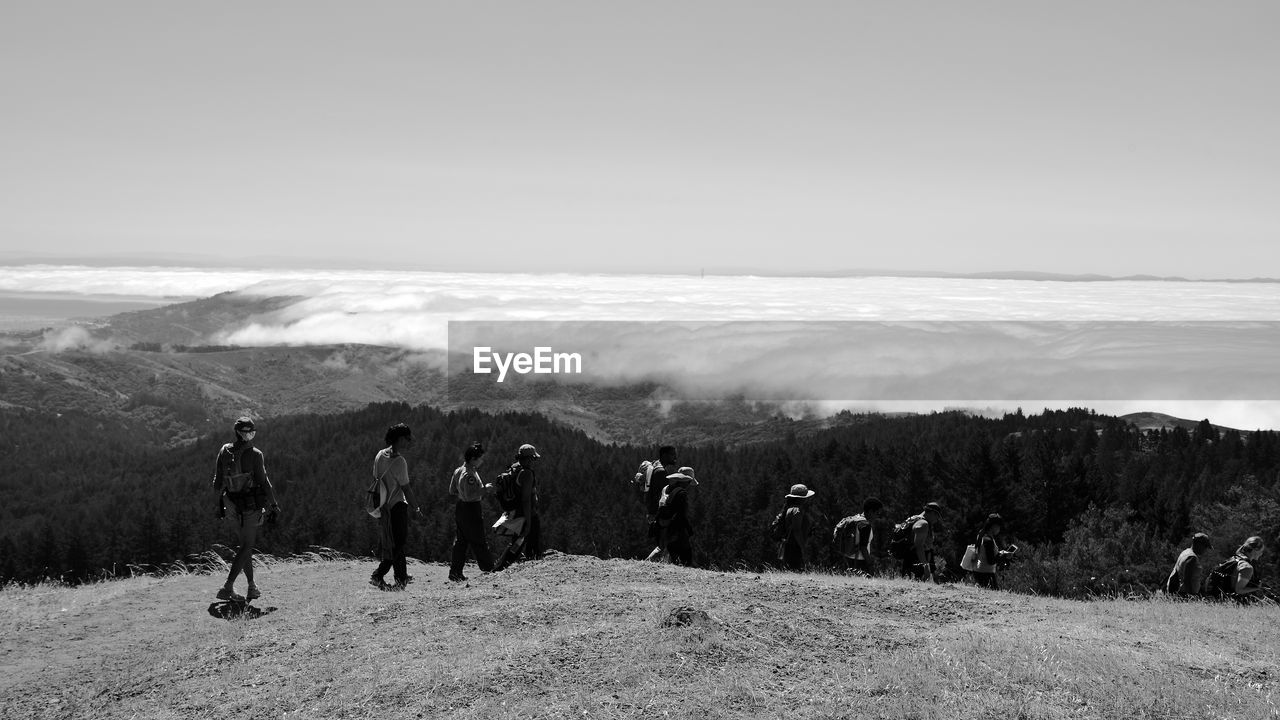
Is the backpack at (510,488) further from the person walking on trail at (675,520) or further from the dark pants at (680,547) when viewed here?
the dark pants at (680,547)

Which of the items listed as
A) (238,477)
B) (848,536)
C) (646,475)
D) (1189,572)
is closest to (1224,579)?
(1189,572)

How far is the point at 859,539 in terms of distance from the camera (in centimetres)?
1730

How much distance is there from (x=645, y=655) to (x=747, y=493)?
266ft

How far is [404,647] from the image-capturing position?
10.6 meters

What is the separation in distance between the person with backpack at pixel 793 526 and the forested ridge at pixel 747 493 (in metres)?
1.89

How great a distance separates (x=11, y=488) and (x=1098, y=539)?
6932 inches

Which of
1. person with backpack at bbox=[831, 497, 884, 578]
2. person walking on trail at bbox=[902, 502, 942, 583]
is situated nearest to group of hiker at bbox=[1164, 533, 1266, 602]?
person walking on trail at bbox=[902, 502, 942, 583]

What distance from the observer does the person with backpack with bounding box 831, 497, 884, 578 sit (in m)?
17.1

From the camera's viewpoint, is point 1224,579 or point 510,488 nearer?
point 510,488

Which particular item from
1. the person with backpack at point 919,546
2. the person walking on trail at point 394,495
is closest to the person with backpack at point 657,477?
the person walking on trail at point 394,495

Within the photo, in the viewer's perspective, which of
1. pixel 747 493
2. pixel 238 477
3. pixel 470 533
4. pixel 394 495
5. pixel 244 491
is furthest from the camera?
pixel 747 493

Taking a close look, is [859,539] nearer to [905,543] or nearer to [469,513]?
[905,543]

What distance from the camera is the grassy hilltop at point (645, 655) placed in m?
8.62

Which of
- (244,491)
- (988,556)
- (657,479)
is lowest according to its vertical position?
(988,556)
